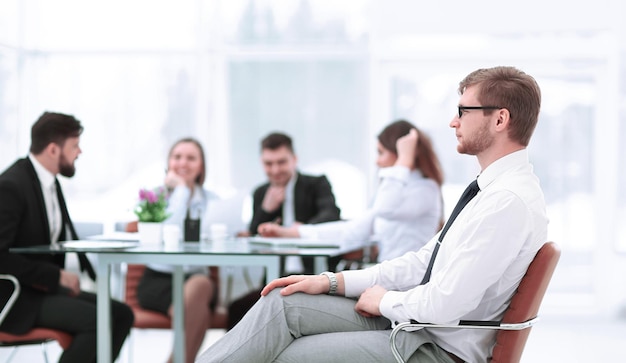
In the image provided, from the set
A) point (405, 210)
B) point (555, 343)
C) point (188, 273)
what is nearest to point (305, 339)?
point (405, 210)

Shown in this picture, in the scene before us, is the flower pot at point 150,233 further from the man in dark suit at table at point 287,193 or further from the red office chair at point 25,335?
the man in dark suit at table at point 287,193

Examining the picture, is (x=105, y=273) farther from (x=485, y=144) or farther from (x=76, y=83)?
(x=76, y=83)

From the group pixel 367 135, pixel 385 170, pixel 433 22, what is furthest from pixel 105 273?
pixel 433 22

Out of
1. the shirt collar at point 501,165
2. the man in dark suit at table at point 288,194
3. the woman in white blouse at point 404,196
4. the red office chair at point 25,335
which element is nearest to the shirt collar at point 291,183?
the man in dark suit at table at point 288,194

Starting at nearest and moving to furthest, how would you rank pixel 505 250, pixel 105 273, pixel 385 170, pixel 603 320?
pixel 505 250, pixel 105 273, pixel 385 170, pixel 603 320

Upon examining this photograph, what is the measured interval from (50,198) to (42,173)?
0.12 meters

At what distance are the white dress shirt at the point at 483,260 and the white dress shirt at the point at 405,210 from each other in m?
1.67

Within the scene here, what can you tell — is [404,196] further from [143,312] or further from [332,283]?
[332,283]

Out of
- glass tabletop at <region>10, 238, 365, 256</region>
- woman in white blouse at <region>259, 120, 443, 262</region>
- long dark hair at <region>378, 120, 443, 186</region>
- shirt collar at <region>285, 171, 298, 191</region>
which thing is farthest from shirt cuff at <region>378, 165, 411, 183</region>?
shirt collar at <region>285, 171, 298, 191</region>

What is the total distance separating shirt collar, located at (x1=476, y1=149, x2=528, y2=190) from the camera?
2.48m

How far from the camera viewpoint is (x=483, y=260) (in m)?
2.26

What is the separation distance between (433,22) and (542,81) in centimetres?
110

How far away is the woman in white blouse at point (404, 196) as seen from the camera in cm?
420

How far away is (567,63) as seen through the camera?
7355 mm
